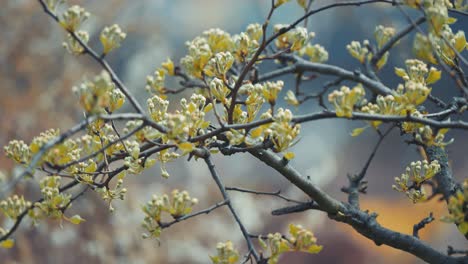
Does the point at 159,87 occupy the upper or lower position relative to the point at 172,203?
upper

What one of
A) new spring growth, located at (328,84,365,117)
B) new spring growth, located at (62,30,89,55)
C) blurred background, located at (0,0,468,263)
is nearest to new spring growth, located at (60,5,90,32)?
new spring growth, located at (62,30,89,55)

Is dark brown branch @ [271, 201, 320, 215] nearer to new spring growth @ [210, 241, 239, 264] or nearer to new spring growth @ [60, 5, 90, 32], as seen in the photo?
new spring growth @ [210, 241, 239, 264]

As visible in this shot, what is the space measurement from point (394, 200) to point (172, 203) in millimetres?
1355

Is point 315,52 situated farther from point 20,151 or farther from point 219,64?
point 20,151

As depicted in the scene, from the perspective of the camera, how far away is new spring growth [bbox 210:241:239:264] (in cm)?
57

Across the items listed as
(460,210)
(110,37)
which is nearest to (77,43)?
(110,37)

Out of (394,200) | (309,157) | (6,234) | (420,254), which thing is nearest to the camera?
(6,234)

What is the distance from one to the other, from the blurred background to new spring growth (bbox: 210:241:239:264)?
51.6 inches

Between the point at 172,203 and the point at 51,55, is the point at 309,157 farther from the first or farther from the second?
the point at 172,203

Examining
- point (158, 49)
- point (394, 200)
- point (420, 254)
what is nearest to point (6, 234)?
point (420, 254)

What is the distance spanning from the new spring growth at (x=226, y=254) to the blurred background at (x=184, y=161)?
1311 millimetres

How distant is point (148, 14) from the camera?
2.16 metres

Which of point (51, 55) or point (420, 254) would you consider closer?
point (420, 254)

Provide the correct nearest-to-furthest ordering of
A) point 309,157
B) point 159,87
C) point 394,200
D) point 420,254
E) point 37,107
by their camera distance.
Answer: point 420,254 < point 159,87 < point 394,200 < point 309,157 < point 37,107
